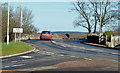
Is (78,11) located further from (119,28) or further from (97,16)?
(119,28)

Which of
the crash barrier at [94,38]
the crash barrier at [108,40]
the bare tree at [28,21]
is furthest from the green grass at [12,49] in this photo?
the bare tree at [28,21]

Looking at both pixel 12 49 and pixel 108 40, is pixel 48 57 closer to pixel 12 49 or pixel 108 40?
pixel 12 49

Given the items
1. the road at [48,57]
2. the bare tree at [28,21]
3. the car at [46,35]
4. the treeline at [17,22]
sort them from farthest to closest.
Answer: the bare tree at [28,21], the car at [46,35], the treeline at [17,22], the road at [48,57]

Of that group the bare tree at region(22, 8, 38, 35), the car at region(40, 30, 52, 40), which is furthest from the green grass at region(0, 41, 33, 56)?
the bare tree at region(22, 8, 38, 35)

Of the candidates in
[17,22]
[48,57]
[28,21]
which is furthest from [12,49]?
[28,21]

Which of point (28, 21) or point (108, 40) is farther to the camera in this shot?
point (28, 21)

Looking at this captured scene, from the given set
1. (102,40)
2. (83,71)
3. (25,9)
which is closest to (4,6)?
(102,40)

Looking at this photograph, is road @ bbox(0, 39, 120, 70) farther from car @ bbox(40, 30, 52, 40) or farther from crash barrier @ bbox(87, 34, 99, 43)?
car @ bbox(40, 30, 52, 40)

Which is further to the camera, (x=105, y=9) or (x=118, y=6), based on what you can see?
(x=105, y=9)

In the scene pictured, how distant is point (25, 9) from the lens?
69.1m

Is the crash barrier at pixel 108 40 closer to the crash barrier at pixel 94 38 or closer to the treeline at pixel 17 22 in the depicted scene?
the crash barrier at pixel 94 38

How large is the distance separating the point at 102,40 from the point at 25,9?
135 ft

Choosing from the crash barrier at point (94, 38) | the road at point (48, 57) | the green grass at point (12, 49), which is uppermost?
the crash barrier at point (94, 38)

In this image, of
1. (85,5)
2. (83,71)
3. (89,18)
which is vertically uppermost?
(85,5)
